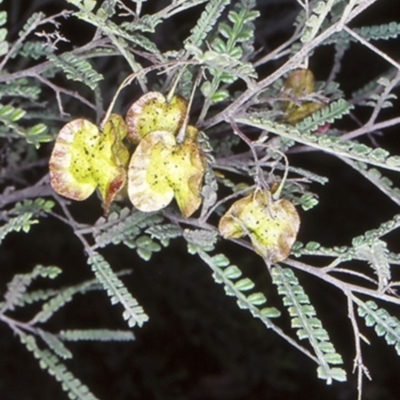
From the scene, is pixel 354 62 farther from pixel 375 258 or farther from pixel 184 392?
pixel 375 258

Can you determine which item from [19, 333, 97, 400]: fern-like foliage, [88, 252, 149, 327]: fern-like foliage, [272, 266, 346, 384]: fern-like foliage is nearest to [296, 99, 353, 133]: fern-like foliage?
[272, 266, 346, 384]: fern-like foliage

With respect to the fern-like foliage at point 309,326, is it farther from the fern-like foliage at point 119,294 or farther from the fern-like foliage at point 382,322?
the fern-like foliage at point 119,294

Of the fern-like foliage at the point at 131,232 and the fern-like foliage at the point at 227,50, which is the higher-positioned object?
the fern-like foliage at the point at 227,50

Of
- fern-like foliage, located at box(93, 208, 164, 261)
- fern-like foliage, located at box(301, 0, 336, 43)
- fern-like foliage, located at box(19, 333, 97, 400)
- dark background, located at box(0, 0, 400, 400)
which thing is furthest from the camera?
dark background, located at box(0, 0, 400, 400)

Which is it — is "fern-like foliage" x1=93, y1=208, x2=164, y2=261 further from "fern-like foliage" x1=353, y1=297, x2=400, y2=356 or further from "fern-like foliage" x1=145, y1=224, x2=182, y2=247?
"fern-like foliage" x1=353, y1=297, x2=400, y2=356

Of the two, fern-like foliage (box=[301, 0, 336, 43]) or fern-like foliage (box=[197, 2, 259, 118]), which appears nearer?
fern-like foliage (box=[301, 0, 336, 43])

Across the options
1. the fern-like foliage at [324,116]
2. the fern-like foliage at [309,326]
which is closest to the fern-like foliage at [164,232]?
the fern-like foliage at [309,326]
